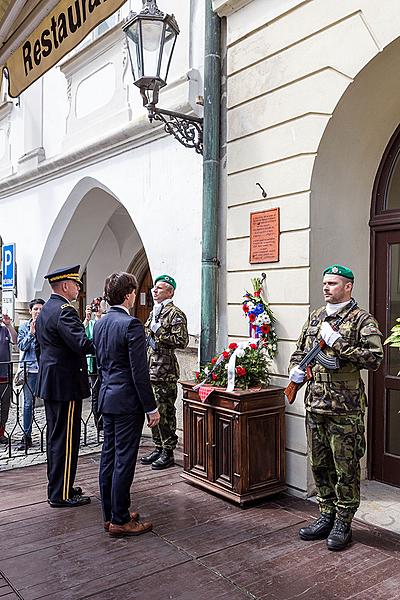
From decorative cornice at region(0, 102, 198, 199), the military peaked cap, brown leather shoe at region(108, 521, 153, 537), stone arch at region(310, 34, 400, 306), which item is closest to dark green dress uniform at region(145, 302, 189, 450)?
the military peaked cap

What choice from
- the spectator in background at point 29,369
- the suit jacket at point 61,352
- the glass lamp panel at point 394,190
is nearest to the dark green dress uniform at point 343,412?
the glass lamp panel at point 394,190

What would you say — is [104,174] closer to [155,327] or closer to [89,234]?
[89,234]

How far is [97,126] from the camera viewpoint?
25.6 feet

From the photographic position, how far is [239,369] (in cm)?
451

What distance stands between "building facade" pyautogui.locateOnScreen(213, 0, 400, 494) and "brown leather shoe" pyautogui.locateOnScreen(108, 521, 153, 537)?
4.58 feet

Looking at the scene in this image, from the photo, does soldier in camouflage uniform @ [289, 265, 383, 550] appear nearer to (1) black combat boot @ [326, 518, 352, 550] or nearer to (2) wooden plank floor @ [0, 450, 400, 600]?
(1) black combat boot @ [326, 518, 352, 550]

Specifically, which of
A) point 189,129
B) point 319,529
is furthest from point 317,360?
point 189,129

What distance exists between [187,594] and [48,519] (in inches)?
60.0

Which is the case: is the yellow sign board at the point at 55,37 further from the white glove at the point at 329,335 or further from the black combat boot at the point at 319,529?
the black combat boot at the point at 319,529

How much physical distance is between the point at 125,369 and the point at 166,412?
168 centimetres

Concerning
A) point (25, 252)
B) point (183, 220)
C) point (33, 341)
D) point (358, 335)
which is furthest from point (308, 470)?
point (25, 252)

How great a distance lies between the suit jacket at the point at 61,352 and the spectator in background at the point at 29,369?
6.22 ft

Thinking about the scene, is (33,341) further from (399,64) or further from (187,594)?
(399,64)

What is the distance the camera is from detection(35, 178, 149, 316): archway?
888 cm
